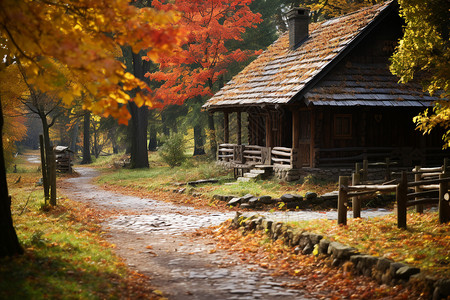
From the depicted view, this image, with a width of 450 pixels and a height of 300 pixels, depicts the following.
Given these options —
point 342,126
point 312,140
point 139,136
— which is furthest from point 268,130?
point 139,136

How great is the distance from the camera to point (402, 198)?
893cm

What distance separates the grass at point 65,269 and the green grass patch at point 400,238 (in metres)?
4.06

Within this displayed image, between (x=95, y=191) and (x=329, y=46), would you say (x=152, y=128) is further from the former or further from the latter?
(x=329, y=46)

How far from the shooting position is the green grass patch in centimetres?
717

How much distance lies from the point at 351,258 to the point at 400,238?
1.48 metres

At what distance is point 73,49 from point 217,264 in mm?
5211

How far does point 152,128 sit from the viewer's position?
43750mm

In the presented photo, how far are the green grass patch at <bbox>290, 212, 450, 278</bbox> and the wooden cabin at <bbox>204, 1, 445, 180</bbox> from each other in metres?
8.62

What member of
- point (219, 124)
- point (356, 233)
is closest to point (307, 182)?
point (356, 233)

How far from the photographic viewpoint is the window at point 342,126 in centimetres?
2055

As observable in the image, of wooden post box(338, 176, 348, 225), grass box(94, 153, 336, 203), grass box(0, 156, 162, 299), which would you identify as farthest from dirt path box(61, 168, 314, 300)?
grass box(94, 153, 336, 203)

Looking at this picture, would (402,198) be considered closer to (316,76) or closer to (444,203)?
(444,203)

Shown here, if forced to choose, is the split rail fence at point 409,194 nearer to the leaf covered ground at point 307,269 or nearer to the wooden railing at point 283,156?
the leaf covered ground at point 307,269

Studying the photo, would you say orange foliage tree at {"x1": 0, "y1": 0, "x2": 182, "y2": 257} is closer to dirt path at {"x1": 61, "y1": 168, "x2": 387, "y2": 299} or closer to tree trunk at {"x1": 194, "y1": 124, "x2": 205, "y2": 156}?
dirt path at {"x1": 61, "y1": 168, "x2": 387, "y2": 299}
